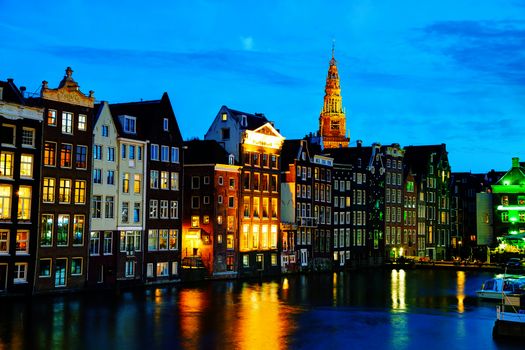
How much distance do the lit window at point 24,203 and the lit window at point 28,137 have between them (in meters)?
3.88

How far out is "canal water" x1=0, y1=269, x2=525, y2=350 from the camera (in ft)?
146

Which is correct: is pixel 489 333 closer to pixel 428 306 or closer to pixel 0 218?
pixel 428 306

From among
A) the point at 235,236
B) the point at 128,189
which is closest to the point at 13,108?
the point at 128,189

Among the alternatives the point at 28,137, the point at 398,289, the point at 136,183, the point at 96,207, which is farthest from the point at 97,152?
the point at 398,289

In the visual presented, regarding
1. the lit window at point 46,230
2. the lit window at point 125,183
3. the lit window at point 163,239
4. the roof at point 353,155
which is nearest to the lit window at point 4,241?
the lit window at point 46,230

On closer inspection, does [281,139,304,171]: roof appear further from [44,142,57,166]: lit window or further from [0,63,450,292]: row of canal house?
[44,142,57,166]: lit window

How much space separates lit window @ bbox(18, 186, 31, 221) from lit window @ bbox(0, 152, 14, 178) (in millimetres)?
1826

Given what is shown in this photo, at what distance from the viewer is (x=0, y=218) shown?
63875mm

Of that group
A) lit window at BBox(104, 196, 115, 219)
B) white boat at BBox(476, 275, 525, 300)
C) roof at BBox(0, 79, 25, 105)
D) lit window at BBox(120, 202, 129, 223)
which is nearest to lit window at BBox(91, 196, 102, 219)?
lit window at BBox(104, 196, 115, 219)

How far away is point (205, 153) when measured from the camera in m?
92.8

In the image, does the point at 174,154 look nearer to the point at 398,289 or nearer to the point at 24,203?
the point at 24,203

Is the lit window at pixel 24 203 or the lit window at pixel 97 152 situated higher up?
the lit window at pixel 97 152

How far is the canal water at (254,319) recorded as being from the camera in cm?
4438

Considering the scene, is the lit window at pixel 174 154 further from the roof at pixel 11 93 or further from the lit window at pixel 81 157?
the roof at pixel 11 93
